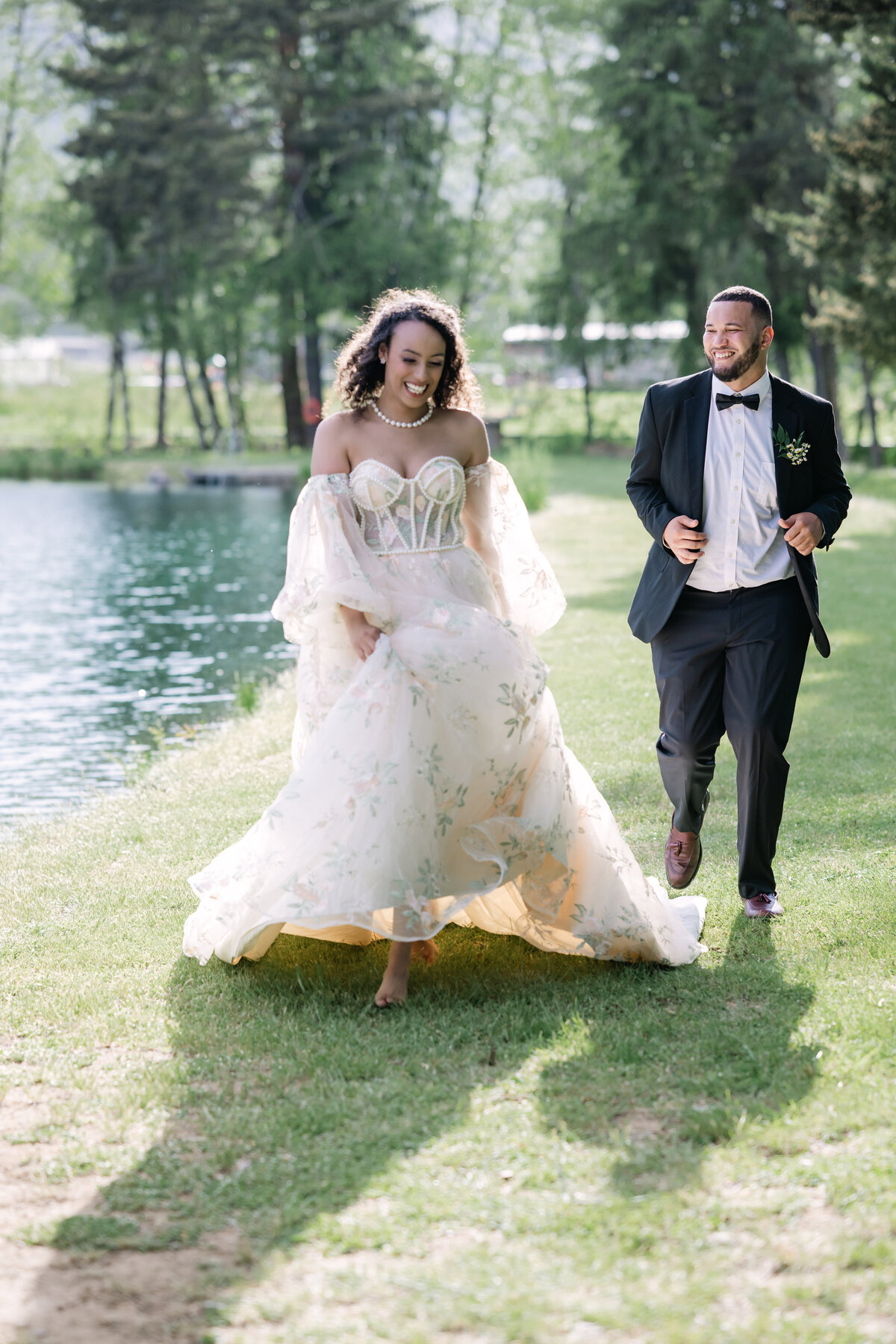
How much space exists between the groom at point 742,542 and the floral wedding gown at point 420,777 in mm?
558

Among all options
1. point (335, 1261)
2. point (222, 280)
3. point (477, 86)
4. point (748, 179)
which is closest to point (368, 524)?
point (335, 1261)

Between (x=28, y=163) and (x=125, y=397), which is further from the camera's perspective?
(x=28, y=163)

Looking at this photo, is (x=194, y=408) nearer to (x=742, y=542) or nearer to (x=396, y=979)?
(x=742, y=542)

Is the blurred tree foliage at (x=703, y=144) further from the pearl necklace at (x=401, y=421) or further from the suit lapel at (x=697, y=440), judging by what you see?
the pearl necklace at (x=401, y=421)

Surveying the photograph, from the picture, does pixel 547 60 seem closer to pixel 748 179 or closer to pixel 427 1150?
pixel 748 179

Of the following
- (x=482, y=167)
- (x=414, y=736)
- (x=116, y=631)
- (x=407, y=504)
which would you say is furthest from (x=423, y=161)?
(x=414, y=736)

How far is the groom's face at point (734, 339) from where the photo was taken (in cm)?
464

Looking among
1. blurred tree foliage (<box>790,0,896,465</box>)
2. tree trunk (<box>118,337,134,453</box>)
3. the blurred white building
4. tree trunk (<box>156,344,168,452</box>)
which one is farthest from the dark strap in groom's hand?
the blurred white building

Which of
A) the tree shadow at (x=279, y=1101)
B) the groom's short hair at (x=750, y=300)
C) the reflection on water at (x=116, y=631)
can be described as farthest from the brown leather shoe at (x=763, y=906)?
the reflection on water at (x=116, y=631)

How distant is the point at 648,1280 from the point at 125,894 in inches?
134

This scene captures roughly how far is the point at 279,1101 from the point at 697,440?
273 cm

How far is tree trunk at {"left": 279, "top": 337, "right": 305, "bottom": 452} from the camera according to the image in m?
41.2

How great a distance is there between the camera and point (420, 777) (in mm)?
4195

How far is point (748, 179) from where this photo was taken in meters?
31.8
